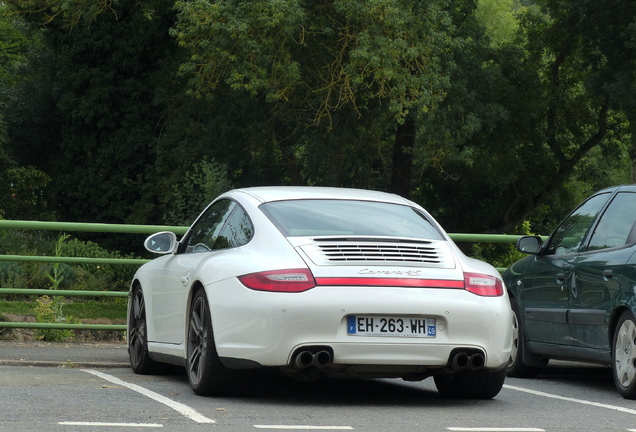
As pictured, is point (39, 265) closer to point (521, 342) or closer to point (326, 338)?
point (521, 342)

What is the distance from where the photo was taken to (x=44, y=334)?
1314 centimetres

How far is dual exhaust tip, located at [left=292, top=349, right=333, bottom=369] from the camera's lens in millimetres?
7387

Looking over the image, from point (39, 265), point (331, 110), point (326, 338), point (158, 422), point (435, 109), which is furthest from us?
point (331, 110)

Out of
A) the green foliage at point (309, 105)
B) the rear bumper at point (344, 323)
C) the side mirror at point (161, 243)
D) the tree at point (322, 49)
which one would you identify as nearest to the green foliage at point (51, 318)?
the side mirror at point (161, 243)

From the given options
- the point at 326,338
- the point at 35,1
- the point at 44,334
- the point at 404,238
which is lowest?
the point at 44,334

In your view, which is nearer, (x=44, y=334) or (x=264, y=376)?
(x=264, y=376)

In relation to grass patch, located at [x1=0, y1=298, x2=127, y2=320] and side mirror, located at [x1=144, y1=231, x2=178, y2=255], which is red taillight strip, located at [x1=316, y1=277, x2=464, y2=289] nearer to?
side mirror, located at [x1=144, y1=231, x2=178, y2=255]

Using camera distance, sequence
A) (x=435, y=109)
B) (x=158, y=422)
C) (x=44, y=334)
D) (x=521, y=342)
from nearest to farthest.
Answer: (x=158, y=422) < (x=521, y=342) < (x=44, y=334) < (x=435, y=109)

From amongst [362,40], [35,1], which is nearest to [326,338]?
[362,40]

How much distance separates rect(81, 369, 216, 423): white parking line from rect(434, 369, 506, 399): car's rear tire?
1.94m

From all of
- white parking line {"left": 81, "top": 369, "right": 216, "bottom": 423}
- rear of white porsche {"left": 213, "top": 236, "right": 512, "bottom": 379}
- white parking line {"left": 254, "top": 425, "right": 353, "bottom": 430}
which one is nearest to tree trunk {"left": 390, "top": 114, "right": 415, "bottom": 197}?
white parking line {"left": 81, "top": 369, "right": 216, "bottom": 423}

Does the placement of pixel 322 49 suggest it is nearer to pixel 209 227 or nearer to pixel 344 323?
pixel 209 227

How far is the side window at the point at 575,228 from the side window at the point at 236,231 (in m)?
3.12

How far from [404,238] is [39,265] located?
10.3 m
